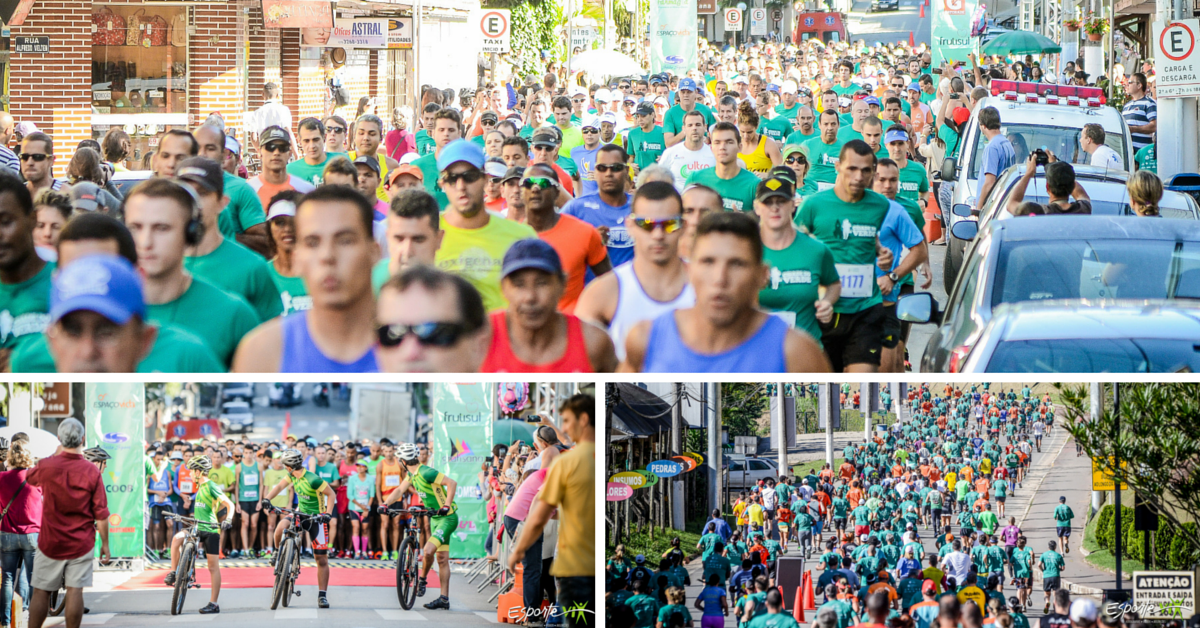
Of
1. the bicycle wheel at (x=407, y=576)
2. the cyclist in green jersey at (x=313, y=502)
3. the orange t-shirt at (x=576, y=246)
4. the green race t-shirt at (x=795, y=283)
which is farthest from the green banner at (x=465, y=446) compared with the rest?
the green race t-shirt at (x=795, y=283)

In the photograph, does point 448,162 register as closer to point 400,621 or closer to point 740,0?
point 400,621

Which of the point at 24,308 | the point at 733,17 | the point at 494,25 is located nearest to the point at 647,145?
the point at 24,308

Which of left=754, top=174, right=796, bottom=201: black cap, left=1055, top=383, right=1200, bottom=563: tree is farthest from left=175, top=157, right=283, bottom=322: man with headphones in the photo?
left=1055, top=383, right=1200, bottom=563: tree

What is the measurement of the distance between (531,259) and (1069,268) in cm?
292

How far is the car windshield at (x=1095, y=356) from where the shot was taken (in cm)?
565

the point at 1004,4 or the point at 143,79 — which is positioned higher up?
the point at 1004,4

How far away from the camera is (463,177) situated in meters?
7.71

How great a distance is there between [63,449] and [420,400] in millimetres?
1198

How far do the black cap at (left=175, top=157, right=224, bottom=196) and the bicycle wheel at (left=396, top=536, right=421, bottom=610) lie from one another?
3168 mm

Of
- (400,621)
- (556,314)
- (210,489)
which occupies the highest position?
(556,314)

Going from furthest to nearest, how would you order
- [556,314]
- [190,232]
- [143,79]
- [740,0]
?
[740,0], [143,79], [190,232], [556,314]

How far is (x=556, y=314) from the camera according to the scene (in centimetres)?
575

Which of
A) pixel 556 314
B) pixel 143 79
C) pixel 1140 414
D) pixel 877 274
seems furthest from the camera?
pixel 143 79

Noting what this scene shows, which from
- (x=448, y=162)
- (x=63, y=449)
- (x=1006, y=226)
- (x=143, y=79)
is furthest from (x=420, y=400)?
(x=143, y=79)
